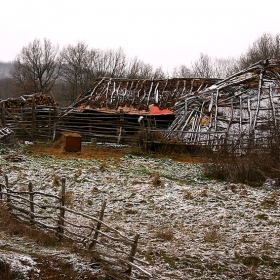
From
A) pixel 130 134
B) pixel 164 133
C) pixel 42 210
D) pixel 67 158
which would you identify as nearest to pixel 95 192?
pixel 42 210

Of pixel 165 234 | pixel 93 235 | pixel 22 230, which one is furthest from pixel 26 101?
pixel 165 234

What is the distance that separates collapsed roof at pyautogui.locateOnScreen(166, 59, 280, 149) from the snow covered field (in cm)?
363

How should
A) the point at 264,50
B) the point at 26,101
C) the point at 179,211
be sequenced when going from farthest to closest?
the point at 264,50, the point at 26,101, the point at 179,211

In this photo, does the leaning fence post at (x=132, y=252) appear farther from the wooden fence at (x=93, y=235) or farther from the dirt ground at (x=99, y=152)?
the dirt ground at (x=99, y=152)

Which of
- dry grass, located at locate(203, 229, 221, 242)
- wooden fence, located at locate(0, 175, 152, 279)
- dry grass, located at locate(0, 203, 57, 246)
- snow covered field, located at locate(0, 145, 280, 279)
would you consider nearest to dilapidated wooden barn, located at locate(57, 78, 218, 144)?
snow covered field, located at locate(0, 145, 280, 279)

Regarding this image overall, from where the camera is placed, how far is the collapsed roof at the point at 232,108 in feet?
48.4

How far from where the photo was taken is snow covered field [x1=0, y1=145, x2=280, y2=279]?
17.6 feet

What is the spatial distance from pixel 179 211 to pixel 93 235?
2.01 metres

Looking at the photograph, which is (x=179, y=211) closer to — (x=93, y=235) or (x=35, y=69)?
(x=93, y=235)

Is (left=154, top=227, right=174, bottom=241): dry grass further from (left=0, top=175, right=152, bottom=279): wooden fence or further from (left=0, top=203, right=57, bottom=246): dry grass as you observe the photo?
(left=0, top=203, right=57, bottom=246): dry grass

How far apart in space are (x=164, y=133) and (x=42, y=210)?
907cm

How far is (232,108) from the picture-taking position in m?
15.8

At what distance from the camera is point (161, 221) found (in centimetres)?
701

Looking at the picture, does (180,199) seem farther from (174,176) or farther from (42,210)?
(42,210)
